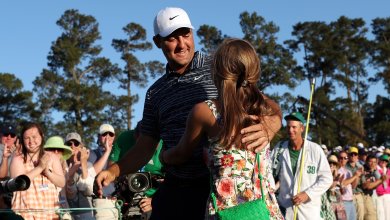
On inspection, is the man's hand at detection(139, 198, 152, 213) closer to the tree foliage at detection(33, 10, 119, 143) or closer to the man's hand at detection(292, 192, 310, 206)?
the man's hand at detection(292, 192, 310, 206)

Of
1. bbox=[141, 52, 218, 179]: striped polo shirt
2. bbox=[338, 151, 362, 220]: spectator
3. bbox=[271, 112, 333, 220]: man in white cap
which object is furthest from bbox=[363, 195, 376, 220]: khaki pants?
bbox=[141, 52, 218, 179]: striped polo shirt

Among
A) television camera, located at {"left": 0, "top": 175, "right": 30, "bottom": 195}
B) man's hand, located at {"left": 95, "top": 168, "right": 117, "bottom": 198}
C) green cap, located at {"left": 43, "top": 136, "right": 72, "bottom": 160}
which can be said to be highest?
green cap, located at {"left": 43, "top": 136, "right": 72, "bottom": 160}

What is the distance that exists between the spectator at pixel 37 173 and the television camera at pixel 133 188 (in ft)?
8.13

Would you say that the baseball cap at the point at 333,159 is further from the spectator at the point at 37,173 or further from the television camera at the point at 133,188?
the television camera at the point at 133,188

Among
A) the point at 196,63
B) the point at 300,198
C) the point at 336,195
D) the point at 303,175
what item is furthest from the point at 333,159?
the point at 196,63

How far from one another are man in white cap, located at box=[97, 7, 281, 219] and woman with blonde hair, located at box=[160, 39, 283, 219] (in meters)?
0.36

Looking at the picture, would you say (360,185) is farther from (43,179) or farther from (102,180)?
(102,180)

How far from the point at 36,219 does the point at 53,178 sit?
1.52 feet

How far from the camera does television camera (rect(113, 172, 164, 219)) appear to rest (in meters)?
5.05

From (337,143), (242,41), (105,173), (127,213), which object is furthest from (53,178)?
(337,143)

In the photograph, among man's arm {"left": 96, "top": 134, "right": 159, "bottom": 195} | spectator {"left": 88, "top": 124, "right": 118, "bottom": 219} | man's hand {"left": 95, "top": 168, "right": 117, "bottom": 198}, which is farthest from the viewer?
spectator {"left": 88, "top": 124, "right": 118, "bottom": 219}

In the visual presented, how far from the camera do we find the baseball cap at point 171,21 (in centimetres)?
443

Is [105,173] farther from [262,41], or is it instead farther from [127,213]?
[262,41]

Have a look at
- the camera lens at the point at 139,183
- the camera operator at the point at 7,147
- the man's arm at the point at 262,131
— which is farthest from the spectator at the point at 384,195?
the man's arm at the point at 262,131
